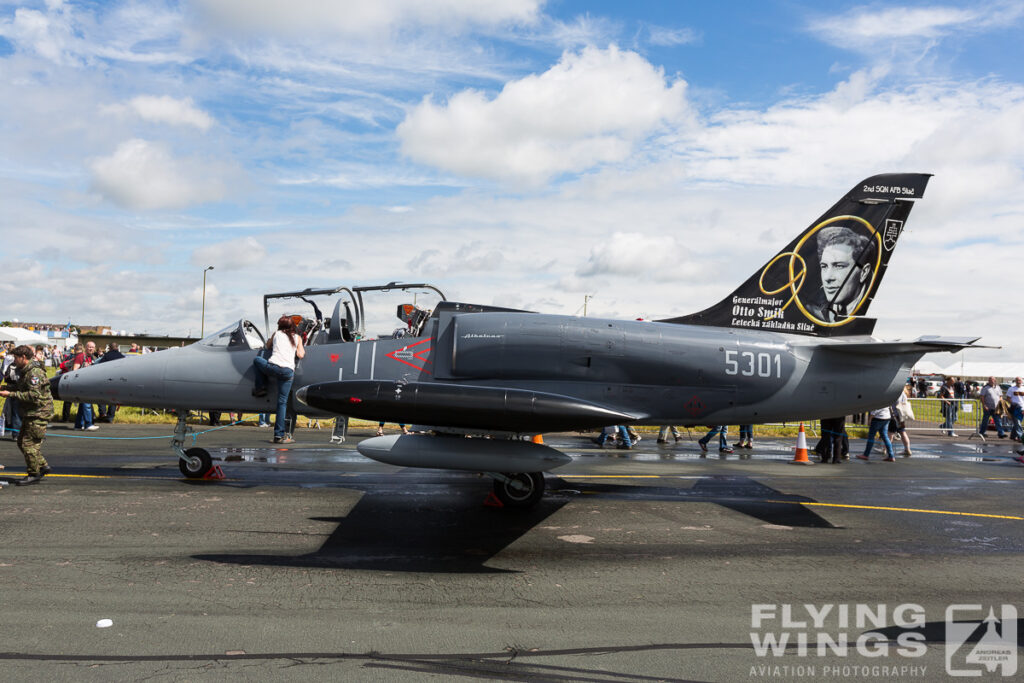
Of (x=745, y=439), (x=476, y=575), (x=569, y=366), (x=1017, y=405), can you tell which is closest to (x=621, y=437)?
(x=745, y=439)

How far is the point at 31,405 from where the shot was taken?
32.4 ft

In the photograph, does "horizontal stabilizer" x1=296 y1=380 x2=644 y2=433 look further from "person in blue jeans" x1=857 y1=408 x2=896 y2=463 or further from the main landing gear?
"person in blue jeans" x1=857 y1=408 x2=896 y2=463

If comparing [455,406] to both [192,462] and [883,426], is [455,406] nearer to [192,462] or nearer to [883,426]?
[192,462]

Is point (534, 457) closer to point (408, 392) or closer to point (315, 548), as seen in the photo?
point (408, 392)

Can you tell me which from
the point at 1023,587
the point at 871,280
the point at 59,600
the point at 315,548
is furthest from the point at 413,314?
the point at 1023,587

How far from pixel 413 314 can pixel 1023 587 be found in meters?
7.67

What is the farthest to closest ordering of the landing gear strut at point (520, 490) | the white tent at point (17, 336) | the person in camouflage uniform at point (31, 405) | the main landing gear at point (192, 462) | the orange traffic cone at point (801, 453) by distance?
the white tent at point (17, 336) → the orange traffic cone at point (801, 453) → the main landing gear at point (192, 462) → the person in camouflage uniform at point (31, 405) → the landing gear strut at point (520, 490)

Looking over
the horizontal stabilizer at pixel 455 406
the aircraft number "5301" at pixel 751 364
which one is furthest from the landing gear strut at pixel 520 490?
the aircraft number "5301" at pixel 751 364

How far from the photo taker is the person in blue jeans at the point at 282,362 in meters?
10.4

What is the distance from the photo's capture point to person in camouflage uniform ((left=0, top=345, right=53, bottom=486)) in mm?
9852

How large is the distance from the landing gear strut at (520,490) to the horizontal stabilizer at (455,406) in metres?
1.41

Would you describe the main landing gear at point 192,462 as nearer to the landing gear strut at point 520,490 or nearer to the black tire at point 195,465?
the black tire at point 195,465

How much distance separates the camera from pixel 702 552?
7391mm

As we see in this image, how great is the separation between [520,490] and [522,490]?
26 millimetres
